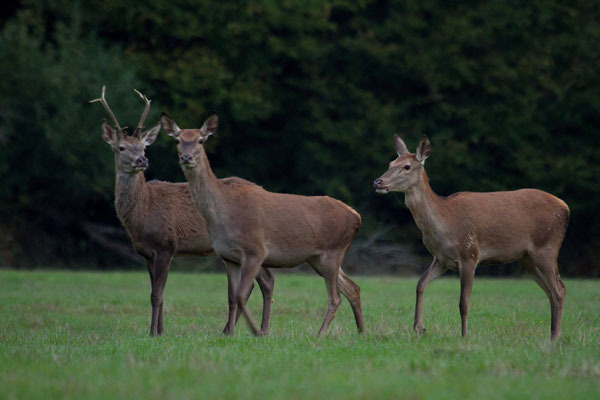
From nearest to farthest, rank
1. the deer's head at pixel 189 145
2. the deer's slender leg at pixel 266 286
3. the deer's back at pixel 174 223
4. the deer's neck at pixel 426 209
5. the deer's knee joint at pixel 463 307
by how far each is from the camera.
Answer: the deer's knee joint at pixel 463 307 < the deer's head at pixel 189 145 < the deer's neck at pixel 426 209 < the deer's slender leg at pixel 266 286 < the deer's back at pixel 174 223

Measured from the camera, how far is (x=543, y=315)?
1164 cm

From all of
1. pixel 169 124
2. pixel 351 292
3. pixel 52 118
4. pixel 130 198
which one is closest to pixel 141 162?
pixel 130 198

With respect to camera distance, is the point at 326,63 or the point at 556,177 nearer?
the point at 556,177

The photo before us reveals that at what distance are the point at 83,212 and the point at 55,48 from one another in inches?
183

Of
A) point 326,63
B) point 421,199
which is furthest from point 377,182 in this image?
point 326,63

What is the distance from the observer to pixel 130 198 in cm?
1117

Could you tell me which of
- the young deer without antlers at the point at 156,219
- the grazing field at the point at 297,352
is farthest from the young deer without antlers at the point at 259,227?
the young deer without antlers at the point at 156,219

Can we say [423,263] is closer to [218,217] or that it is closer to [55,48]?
[55,48]

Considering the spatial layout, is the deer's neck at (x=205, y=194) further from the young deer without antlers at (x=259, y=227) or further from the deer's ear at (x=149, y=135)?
the deer's ear at (x=149, y=135)

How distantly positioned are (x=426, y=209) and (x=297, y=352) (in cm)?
296

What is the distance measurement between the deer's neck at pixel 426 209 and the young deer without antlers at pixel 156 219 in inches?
78.9

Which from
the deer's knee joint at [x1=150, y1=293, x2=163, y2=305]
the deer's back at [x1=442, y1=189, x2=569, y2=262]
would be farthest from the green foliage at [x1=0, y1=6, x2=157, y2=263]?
the deer's back at [x1=442, y1=189, x2=569, y2=262]

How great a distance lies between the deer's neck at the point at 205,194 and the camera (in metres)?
9.81

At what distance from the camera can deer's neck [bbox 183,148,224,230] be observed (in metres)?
9.81
